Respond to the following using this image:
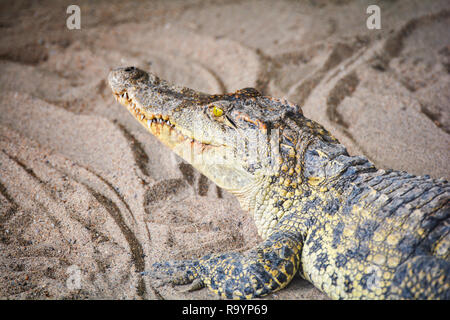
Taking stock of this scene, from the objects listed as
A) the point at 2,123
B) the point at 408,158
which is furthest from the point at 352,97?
the point at 2,123

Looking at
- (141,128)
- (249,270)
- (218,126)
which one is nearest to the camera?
(249,270)

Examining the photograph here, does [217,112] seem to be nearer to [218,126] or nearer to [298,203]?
[218,126]

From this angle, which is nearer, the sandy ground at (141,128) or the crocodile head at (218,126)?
the crocodile head at (218,126)

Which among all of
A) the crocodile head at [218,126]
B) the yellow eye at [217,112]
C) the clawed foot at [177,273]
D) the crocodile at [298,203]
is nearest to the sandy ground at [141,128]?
the clawed foot at [177,273]

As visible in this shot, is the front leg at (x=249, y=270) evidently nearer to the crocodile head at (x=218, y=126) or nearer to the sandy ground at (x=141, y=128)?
the sandy ground at (x=141, y=128)

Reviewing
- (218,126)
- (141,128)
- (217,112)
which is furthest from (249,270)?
(141,128)

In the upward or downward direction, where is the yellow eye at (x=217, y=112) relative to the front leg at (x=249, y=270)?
upward
